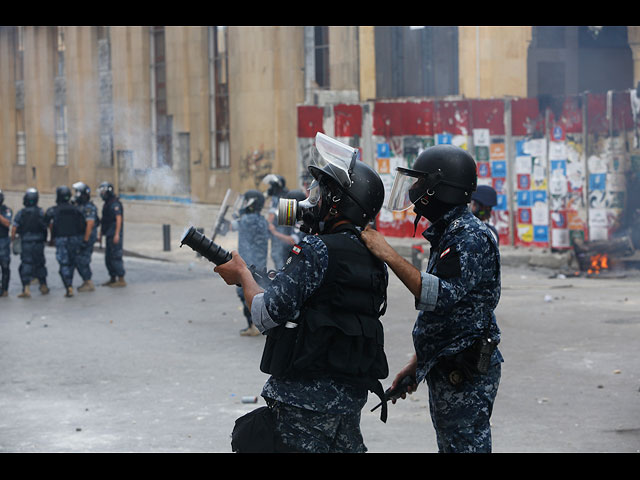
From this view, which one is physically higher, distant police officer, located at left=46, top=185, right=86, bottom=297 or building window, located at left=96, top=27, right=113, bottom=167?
building window, located at left=96, top=27, right=113, bottom=167

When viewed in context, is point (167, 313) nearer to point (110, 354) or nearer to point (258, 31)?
point (110, 354)

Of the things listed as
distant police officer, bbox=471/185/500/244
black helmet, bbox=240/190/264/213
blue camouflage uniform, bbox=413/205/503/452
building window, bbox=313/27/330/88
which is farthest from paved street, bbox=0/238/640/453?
building window, bbox=313/27/330/88

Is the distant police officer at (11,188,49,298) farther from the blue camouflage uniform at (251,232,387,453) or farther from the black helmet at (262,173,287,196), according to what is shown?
the blue camouflage uniform at (251,232,387,453)

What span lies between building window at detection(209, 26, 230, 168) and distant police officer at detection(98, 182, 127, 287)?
10.1 m

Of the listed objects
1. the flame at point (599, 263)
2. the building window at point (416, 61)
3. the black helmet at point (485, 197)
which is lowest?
the flame at point (599, 263)

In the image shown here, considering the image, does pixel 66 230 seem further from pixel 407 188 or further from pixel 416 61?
pixel 407 188

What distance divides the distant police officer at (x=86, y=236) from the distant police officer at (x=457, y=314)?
10.9 meters

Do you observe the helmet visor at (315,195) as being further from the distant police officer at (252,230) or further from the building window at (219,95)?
the building window at (219,95)

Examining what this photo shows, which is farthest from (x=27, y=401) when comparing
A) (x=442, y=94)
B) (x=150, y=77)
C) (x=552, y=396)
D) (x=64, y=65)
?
(x=64, y=65)

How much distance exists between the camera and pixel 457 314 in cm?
403

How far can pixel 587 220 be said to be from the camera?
16688 mm

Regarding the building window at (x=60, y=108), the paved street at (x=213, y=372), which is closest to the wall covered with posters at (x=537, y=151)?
the paved street at (x=213, y=372)

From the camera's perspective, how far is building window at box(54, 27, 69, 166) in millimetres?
32062

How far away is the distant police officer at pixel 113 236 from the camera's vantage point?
14.9 metres
